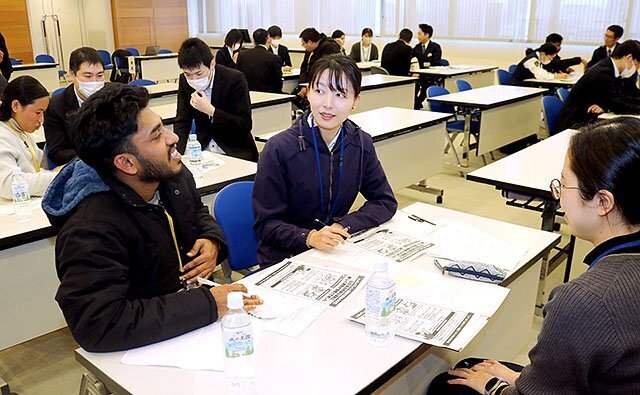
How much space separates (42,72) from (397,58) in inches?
210

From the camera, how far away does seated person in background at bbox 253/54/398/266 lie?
80.4 inches

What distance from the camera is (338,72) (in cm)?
204

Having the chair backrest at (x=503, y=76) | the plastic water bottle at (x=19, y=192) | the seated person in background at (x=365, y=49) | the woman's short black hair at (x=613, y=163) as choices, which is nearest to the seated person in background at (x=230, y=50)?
the seated person in background at (x=365, y=49)

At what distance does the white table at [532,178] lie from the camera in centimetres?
279

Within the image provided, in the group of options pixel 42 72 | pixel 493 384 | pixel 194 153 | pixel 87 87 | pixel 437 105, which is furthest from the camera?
pixel 42 72

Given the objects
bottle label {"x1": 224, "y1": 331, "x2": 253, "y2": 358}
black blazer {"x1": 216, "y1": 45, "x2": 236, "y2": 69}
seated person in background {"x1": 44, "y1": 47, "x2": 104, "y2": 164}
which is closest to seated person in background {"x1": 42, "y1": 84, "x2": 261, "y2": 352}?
bottle label {"x1": 224, "y1": 331, "x2": 253, "y2": 358}

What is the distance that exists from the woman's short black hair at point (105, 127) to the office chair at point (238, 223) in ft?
2.59

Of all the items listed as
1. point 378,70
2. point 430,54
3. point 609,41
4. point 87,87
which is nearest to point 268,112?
point 87,87

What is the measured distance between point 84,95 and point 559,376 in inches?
128

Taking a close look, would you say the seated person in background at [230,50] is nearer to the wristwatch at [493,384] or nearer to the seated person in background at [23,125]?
the seated person in background at [23,125]

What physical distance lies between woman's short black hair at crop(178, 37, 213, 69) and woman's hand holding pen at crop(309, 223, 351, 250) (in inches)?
74.3

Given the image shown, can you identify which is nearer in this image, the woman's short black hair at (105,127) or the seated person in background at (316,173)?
the woman's short black hair at (105,127)

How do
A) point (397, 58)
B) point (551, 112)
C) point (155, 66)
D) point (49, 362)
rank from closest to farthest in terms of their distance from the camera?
point (49, 362) → point (551, 112) → point (397, 58) → point (155, 66)

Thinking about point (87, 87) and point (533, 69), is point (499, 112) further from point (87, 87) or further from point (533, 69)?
point (87, 87)
